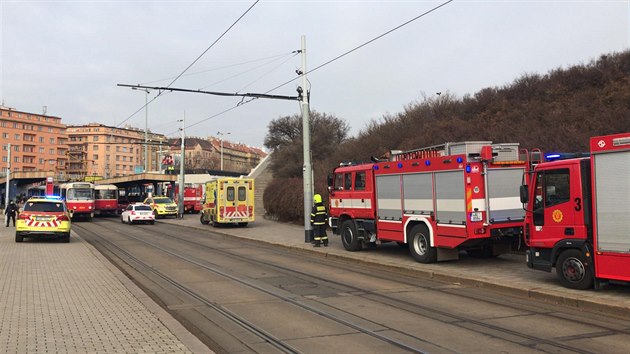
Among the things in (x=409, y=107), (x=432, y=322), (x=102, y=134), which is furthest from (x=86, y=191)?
(x=102, y=134)

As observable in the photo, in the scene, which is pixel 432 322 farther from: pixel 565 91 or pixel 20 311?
pixel 565 91

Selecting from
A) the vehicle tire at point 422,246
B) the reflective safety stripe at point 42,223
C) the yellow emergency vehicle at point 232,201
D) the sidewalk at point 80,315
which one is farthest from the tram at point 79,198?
the vehicle tire at point 422,246

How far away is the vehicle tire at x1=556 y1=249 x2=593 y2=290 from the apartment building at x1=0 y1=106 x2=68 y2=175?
454ft

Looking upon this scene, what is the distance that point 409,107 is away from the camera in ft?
129

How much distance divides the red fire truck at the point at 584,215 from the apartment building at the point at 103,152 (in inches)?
5772

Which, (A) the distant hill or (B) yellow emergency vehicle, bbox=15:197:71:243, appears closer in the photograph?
(B) yellow emergency vehicle, bbox=15:197:71:243

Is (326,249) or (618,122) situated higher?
(618,122)

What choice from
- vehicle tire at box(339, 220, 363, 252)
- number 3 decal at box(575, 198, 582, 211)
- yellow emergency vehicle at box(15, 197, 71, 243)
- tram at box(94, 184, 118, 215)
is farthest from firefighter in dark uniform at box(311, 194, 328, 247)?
tram at box(94, 184, 118, 215)

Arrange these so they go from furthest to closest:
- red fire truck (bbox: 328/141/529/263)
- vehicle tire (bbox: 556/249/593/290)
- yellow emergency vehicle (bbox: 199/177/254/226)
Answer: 1. yellow emergency vehicle (bbox: 199/177/254/226)
2. red fire truck (bbox: 328/141/529/263)
3. vehicle tire (bbox: 556/249/593/290)

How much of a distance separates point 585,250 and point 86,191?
125ft

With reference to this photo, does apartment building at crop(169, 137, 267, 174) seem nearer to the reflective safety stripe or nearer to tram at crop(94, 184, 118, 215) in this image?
tram at crop(94, 184, 118, 215)

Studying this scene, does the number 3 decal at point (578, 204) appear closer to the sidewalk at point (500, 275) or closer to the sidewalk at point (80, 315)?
the sidewalk at point (500, 275)

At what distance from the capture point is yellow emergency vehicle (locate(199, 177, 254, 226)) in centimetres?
2900

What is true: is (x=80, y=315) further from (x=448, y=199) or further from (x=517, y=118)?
(x=517, y=118)
